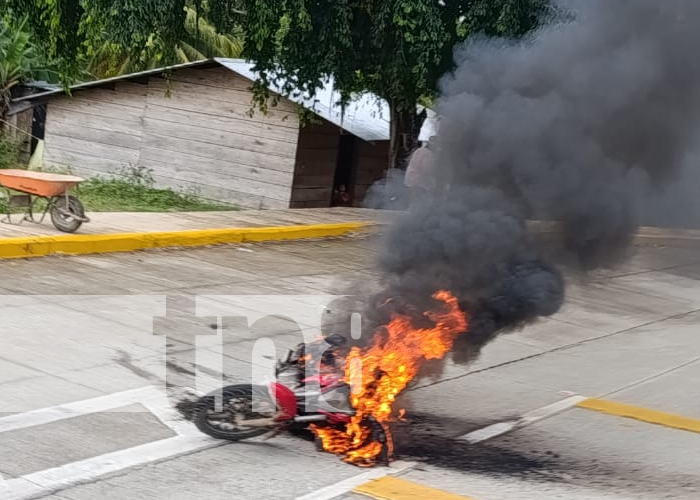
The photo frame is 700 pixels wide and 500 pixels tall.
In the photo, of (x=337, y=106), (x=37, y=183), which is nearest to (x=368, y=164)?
(x=337, y=106)

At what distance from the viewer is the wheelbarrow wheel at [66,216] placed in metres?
10.2

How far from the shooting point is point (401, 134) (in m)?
15.8

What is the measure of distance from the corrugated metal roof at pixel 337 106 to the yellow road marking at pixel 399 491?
32.0 ft

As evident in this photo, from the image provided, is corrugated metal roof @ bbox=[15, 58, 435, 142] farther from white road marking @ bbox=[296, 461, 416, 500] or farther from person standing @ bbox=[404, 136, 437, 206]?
white road marking @ bbox=[296, 461, 416, 500]

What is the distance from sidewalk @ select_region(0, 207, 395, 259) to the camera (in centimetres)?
960

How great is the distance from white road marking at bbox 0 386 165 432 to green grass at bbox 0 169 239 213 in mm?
6385

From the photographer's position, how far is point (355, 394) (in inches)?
209

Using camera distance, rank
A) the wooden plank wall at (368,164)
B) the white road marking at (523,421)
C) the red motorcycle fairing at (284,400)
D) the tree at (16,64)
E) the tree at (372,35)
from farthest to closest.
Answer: the wooden plank wall at (368,164) → the tree at (16,64) → the tree at (372,35) → the white road marking at (523,421) → the red motorcycle fairing at (284,400)

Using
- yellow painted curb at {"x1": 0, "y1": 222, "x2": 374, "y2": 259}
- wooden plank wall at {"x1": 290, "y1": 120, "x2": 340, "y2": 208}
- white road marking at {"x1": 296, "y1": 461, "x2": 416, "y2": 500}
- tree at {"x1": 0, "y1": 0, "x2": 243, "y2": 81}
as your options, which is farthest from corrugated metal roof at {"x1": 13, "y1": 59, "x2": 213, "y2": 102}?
white road marking at {"x1": 296, "y1": 461, "x2": 416, "y2": 500}

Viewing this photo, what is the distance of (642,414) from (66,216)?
6.12 m

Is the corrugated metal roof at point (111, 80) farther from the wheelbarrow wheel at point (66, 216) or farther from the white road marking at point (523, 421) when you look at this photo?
the white road marking at point (523, 421)

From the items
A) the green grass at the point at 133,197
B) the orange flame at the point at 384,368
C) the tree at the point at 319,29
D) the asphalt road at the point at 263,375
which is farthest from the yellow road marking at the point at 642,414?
the green grass at the point at 133,197

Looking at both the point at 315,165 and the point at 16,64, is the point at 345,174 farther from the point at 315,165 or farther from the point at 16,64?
the point at 16,64

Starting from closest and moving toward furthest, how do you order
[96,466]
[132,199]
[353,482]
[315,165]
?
1. [96,466]
2. [353,482]
3. [132,199]
4. [315,165]
